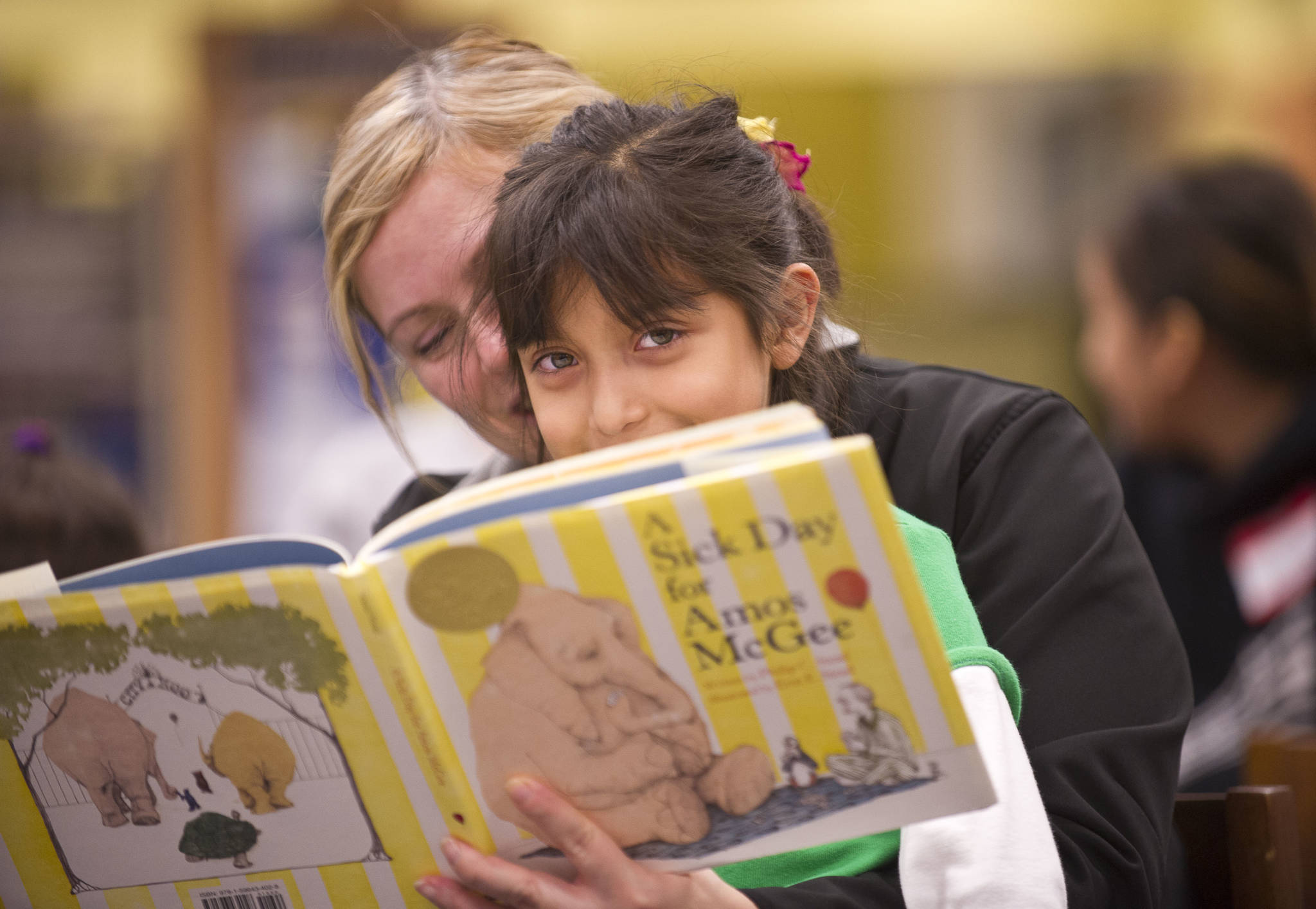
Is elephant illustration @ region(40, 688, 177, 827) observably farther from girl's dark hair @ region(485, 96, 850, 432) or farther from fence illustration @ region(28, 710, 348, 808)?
girl's dark hair @ region(485, 96, 850, 432)

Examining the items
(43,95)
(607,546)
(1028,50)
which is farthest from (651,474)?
(1028,50)

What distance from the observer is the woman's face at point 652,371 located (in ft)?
3.29

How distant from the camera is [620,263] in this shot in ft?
3.31

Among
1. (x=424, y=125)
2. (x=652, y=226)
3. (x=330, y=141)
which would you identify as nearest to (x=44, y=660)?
(x=652, y=226)

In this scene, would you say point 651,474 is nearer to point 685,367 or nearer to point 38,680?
point 685,367

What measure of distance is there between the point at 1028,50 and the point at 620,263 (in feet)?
13.8

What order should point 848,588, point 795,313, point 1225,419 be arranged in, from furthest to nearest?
point 1225,419
point 795,313
point 848,588

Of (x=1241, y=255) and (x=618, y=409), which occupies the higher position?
(x=618, y=409)

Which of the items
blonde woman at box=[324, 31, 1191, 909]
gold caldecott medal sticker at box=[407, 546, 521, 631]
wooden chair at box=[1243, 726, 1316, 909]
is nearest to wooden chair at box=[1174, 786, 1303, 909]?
blonde woman at box=[324, 31, 1191, 909]

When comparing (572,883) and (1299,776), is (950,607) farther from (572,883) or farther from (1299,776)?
(1299,776)

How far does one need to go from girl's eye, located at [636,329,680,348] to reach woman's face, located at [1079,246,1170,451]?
166 centimetres

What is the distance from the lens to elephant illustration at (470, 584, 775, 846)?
758 mm

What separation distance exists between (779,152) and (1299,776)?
879 millimetres

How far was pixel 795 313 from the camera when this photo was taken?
43.5 inches
